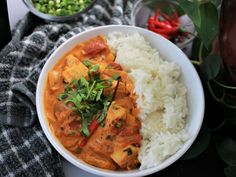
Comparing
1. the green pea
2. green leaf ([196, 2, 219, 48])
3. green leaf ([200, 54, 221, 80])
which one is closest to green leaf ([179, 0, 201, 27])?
green leaf ([196, 2, 219, 48])

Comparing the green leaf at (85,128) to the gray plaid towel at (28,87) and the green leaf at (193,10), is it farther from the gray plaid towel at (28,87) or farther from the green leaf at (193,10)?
the green leaf at (193,10)

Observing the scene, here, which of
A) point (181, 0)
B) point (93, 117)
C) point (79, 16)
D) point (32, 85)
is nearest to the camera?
point (181, 0)

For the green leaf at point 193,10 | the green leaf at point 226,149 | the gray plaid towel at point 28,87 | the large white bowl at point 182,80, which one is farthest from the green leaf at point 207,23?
the gray plaid towel at point 28,87

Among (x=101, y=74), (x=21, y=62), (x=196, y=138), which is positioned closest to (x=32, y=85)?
(x=21, y=62)

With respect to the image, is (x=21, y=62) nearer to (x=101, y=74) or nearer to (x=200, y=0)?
(x=101, y=74)

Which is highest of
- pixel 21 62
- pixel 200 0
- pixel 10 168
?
pixel 200 0

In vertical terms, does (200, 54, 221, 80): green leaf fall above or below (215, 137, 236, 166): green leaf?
above

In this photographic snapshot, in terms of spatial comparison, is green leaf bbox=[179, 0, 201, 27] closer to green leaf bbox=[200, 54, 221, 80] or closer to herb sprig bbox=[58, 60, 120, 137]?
green leaf bbox=[200, 54, 221, 80]
